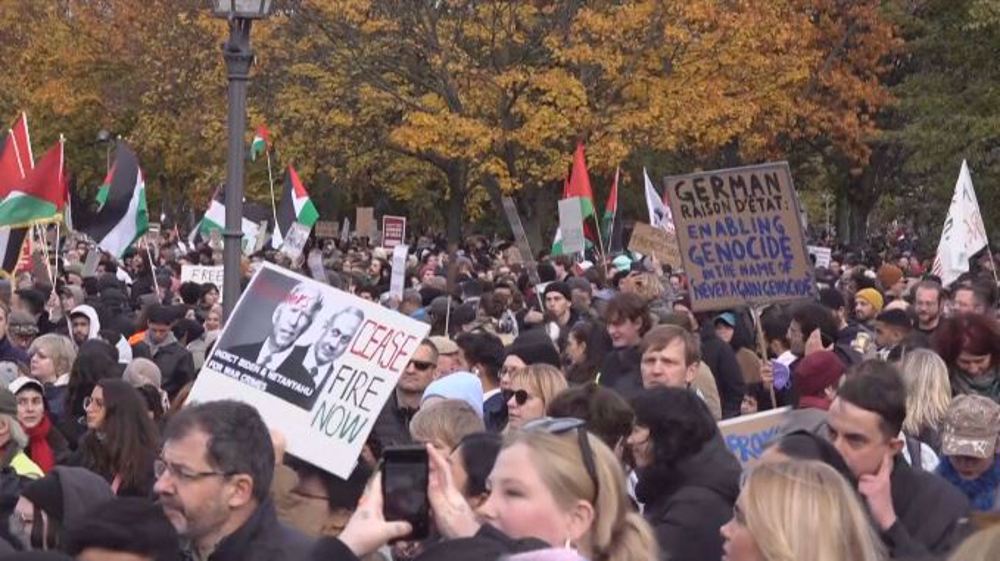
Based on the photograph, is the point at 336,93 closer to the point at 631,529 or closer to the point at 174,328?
the point at 174,328

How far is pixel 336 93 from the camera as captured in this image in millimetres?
38500

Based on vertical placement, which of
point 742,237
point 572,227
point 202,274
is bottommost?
point 202,274

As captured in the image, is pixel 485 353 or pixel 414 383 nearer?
pixel 414 383

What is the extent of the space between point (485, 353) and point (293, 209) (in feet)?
55.9

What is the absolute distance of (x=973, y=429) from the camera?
7.53 meters

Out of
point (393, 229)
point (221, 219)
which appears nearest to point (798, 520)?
point (221, 219)

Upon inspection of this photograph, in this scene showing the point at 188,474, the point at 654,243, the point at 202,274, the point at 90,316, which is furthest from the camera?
the point at 654,243

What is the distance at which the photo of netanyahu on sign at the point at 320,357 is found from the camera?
7.11 meters

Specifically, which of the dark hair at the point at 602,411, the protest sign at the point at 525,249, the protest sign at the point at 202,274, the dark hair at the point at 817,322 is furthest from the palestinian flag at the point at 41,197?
the dark hair at the point at 602,411

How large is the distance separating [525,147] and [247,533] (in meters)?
33.0

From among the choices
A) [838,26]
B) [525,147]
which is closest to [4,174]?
[525,147]

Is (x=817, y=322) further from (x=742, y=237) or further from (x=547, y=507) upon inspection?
(x=547, y=507)

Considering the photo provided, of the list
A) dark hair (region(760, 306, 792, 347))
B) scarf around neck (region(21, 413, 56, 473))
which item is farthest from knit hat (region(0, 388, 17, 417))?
dark hair (region(760, 306, 792, 347))

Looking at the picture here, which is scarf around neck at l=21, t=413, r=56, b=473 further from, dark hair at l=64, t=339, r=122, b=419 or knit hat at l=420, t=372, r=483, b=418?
knit hat at l=420, t=372, r=483, b=418
